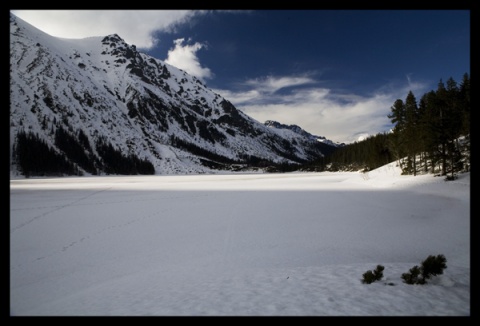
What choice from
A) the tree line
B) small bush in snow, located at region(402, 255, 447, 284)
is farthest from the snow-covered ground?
the tree line

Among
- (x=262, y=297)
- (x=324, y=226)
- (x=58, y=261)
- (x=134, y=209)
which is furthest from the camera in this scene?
(x=134, y=209)

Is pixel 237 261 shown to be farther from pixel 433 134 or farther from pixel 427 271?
pixel 433 134

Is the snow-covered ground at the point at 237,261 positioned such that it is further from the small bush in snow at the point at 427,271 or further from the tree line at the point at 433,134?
the tree line at the point at 433,134

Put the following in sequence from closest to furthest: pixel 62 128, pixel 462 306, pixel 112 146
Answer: pixel 462 306
pixel 62 128
pixel 112 146

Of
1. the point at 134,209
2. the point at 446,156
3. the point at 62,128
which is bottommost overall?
the point at 134,209

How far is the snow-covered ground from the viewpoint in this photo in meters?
4.94

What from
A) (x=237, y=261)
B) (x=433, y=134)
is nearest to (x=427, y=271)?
(x=237, y=261)

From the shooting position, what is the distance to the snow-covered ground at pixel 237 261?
16.2 ft

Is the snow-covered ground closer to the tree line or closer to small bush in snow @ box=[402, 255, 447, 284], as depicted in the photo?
small bush in snow @ box=[402, 255, 447, 284]

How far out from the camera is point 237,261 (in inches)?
319

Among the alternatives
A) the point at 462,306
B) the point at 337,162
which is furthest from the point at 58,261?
the point at 337,162
